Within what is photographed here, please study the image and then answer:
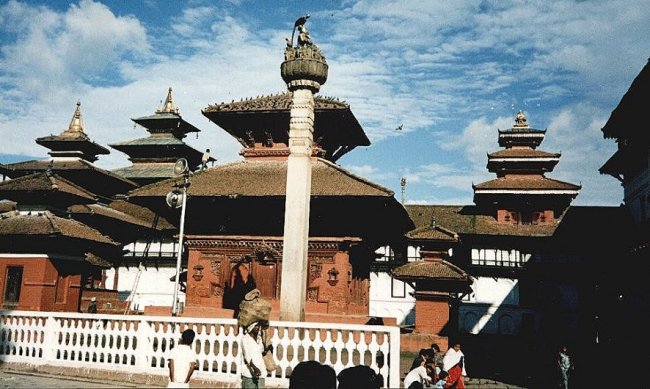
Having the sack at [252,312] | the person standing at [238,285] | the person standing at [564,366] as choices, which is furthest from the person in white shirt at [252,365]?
the person standing at [238,285]

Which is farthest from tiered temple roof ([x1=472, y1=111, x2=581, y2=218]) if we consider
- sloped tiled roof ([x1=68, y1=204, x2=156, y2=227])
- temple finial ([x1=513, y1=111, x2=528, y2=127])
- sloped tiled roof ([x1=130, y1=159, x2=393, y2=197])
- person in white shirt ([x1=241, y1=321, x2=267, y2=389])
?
person in white shirt ([x1=241, y1=321, x2=267, y2=389])

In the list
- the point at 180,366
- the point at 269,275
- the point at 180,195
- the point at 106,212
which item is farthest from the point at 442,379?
the point at 106,212

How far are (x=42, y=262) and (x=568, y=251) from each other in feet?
98.3

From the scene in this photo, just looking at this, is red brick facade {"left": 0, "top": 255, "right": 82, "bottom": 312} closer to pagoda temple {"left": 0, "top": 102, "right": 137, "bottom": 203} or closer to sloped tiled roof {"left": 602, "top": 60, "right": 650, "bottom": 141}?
pagoda temple {"left": 0, "top": 102, "right": 137, "bottom": 203}

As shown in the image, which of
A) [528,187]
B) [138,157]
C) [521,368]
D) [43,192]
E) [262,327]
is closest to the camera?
[262,327]

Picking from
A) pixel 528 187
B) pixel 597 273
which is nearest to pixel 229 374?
pixel 597 273

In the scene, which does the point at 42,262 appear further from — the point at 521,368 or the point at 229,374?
the point at 521,368

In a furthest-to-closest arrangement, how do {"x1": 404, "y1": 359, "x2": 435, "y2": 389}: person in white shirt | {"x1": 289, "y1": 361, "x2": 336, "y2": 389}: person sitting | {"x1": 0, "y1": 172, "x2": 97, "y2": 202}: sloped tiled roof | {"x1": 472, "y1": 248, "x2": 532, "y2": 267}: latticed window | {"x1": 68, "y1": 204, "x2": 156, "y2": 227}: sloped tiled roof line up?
{"x1": 472, "y1": 248, "x2": 532, "y2": 267}: latticed window → {"x1": 68, "y1": 204, "x2": 156, "y2": 227}: sloped tiled roof → {"x1": 0, "y1": 172, "x2": 97, "y2": 202}: sloped tiled roof → {"x1": 404, "y1": 359, "x2": 435, "y2": 389}: person in white shirt → {"x1": 289, "y1": 361, "x2": 336, "y2": 389}: person sitting

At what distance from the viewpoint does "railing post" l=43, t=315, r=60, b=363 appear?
41.6ft

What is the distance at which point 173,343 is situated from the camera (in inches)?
Result: 472

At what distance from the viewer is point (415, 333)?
1906 cm

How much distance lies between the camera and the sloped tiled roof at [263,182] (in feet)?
64.4

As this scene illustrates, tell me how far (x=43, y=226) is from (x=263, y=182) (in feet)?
26.8

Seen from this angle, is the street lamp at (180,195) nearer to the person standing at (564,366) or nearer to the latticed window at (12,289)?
the latticed window at (12,289)
